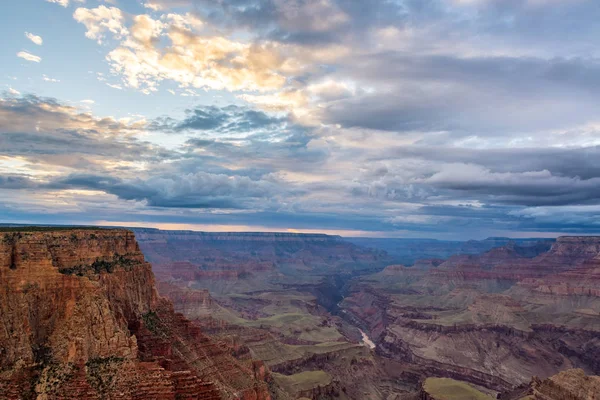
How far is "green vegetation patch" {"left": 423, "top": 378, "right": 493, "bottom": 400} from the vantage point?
360 ft

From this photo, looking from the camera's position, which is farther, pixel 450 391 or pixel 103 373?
pixel 450 391

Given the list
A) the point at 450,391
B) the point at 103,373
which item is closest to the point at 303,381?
the point at 450,391

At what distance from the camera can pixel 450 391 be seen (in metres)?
115

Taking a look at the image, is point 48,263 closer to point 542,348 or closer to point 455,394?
point 455,394

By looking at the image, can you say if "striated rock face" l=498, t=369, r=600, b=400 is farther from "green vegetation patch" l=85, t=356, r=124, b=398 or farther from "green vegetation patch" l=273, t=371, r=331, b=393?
"green vegetation patch" l=85, t=356, r=124, b=398

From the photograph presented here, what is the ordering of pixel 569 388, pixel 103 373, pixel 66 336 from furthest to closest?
pixel 569 388
pixel 66 336
pixel 103 373

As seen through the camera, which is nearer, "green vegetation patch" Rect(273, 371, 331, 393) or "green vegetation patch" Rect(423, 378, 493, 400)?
"green vegetation patch" Rect(423, 378, 493, 400)

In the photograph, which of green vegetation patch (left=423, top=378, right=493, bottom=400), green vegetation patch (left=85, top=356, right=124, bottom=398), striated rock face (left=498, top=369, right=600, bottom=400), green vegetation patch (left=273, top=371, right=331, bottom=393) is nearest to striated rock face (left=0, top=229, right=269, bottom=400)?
green vegetation patch (left=85, top=356, right=124, bottom=398)

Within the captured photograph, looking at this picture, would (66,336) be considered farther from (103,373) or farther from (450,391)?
(450,391)

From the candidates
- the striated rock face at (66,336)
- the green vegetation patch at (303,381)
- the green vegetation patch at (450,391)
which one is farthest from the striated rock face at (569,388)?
the striated rock face at (66,336)

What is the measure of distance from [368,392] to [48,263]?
11256 cm

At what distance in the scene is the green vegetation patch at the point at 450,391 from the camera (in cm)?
10981

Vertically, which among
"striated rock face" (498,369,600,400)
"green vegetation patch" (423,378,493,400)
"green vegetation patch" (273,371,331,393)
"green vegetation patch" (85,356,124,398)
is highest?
Result: "green vegetation patch" (85,356,124,398)

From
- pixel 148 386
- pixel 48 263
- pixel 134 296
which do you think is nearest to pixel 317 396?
pixel 134 296
